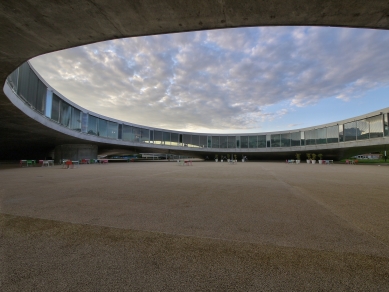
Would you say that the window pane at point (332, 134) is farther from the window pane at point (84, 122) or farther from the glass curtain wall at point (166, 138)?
the window pane at point (84, 122)

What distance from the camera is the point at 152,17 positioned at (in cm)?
455

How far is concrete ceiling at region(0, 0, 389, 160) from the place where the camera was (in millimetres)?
4082

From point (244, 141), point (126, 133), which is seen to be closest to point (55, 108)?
point (126, 133)

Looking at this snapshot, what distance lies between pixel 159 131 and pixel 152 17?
49854mm

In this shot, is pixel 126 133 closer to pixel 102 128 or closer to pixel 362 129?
pixel 102 128

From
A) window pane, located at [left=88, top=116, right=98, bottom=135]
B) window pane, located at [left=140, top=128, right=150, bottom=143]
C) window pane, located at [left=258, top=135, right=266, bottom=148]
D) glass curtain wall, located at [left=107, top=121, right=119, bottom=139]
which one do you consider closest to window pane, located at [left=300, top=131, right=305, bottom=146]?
window pane, located at [left=258, top=135, right=266, bottom=148]

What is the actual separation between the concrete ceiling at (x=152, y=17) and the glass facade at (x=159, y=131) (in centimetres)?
1003

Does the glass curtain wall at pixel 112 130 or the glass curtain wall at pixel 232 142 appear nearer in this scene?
the glass curtain wall at pixel 112 130

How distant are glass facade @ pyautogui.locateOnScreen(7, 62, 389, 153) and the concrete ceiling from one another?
10.0m

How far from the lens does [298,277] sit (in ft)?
7.92

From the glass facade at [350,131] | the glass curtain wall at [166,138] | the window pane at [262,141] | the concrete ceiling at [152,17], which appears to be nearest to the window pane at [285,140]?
the window pane at [262,141]

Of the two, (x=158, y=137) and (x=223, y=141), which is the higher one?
(x=158, y=137)

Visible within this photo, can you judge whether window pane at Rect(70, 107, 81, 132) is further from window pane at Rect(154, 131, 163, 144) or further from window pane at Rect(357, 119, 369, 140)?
window pane at Rect(357, 119, 369, 140)

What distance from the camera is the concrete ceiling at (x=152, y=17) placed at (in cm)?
408
